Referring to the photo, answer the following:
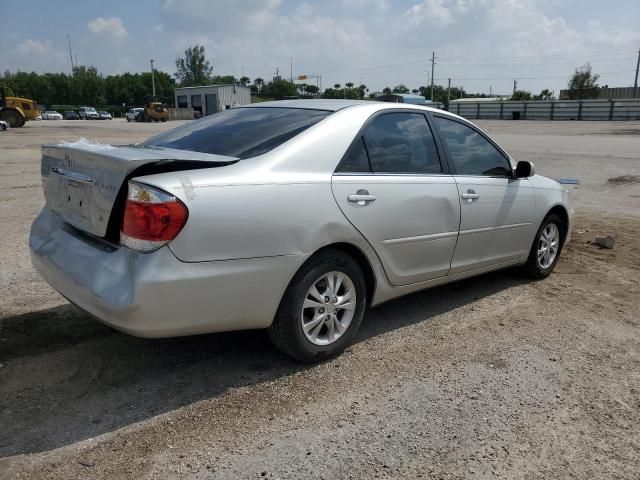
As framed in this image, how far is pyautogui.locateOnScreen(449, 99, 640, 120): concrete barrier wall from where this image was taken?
50.7 metres

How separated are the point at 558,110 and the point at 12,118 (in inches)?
1879

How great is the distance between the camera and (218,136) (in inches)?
147

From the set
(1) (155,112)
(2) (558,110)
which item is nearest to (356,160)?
(1) (155,112)

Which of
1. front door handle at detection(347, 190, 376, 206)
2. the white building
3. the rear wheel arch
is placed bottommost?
the rear wheel arch

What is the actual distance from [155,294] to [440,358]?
193cm

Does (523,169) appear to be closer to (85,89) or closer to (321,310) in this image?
(321,310)

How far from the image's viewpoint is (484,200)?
14.7ft

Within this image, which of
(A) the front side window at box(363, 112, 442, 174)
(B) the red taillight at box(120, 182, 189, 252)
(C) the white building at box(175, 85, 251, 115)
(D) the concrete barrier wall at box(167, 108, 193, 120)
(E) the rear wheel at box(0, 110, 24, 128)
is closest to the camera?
(B) the red taillight at box(120, 182, 189, 252)

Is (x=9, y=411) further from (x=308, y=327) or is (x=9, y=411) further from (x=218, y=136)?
(x=218, y=136)

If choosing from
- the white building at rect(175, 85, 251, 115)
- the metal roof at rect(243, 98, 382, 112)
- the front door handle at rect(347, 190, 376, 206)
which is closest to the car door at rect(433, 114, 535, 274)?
the metal roof at rect(243, 98, 382, 112)

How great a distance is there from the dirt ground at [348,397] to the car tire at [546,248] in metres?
0.51

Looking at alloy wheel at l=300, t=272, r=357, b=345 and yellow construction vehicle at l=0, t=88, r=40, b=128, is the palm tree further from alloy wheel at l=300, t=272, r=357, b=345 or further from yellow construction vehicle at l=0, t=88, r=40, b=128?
alloy wheel at l=300, t=272, r=357, b=345

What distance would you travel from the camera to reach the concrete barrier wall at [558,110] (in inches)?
1997

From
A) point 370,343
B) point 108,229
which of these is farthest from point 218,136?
point 370,343
